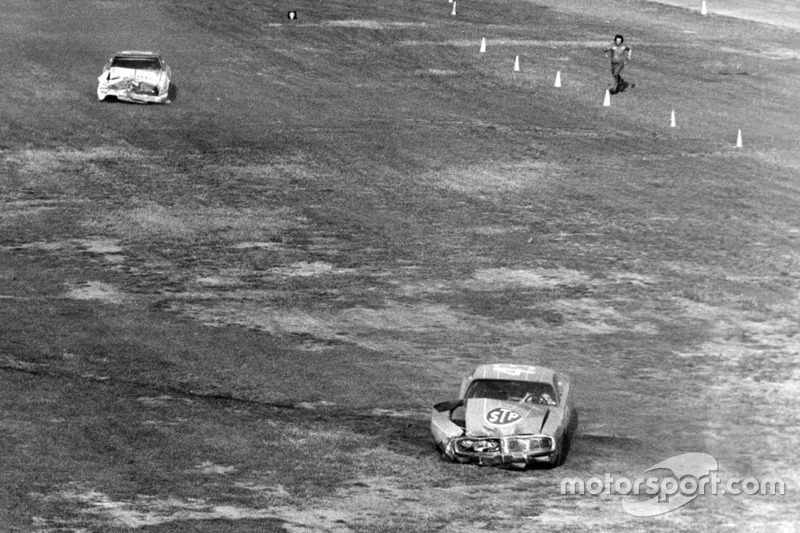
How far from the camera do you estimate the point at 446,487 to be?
959 inches

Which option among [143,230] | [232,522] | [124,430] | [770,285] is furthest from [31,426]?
[770,285]

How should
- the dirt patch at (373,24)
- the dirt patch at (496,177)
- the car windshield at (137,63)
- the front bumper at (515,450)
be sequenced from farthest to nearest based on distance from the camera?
the dirt patch at (373,24)
the car windshield at (137,63)
the dirt patch at (496,177)
the front bumper at (515,450)

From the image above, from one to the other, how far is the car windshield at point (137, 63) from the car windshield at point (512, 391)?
1327 inches

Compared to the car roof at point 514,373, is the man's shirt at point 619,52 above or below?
above

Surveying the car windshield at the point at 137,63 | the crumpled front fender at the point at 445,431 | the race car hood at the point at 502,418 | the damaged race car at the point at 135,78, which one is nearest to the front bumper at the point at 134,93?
the damaged race car at the point at 135,78

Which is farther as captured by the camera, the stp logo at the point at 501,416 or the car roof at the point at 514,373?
the car roof at the point at 514,373

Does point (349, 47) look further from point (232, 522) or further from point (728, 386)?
point (232, 522)

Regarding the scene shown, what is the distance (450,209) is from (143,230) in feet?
30.7

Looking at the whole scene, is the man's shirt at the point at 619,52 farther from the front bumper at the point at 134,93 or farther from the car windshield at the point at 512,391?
the car windshield at the point at 512,391

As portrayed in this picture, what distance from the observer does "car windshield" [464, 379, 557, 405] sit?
85.6 ft
